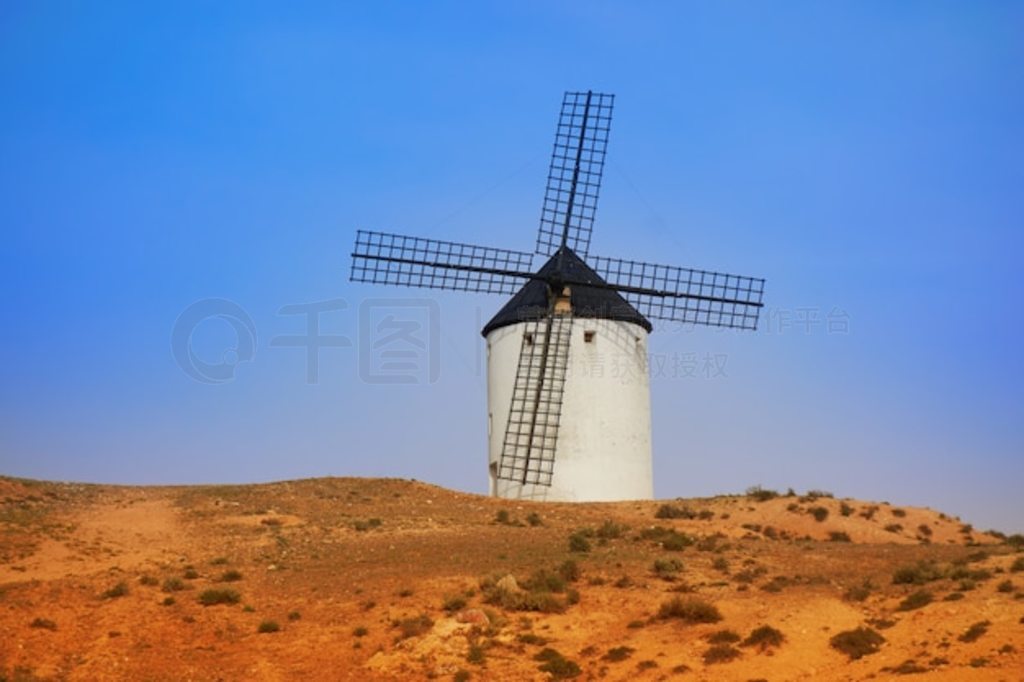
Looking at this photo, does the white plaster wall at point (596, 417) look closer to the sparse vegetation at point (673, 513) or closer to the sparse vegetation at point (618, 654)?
the sparse vegetation at point (673, 513)

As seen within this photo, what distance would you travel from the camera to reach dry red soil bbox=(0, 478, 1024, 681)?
711 inches

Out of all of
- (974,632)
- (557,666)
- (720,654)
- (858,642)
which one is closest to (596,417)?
(557,666)

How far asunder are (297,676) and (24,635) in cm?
513

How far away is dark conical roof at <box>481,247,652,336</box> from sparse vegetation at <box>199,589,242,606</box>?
1505 cm

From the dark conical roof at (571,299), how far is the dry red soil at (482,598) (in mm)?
7523

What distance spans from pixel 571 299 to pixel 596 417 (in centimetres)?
362

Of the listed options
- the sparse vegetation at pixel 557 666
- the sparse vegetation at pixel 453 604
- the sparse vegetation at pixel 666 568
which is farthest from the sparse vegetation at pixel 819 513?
the sparse vegetation at pixel 557 666

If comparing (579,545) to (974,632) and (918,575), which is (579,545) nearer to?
(918,575)

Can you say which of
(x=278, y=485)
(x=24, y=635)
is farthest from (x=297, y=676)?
(x=278, y=485)

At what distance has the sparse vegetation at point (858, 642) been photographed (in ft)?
57.6

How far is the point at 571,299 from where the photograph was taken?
34.7 m

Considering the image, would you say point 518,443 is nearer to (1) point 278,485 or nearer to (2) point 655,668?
(1) point 278,485

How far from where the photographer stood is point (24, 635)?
1991 centimetres

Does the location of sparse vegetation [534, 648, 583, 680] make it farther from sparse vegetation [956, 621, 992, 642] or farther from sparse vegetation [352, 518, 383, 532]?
sparse vegetation [352, 518, 383, 532]
